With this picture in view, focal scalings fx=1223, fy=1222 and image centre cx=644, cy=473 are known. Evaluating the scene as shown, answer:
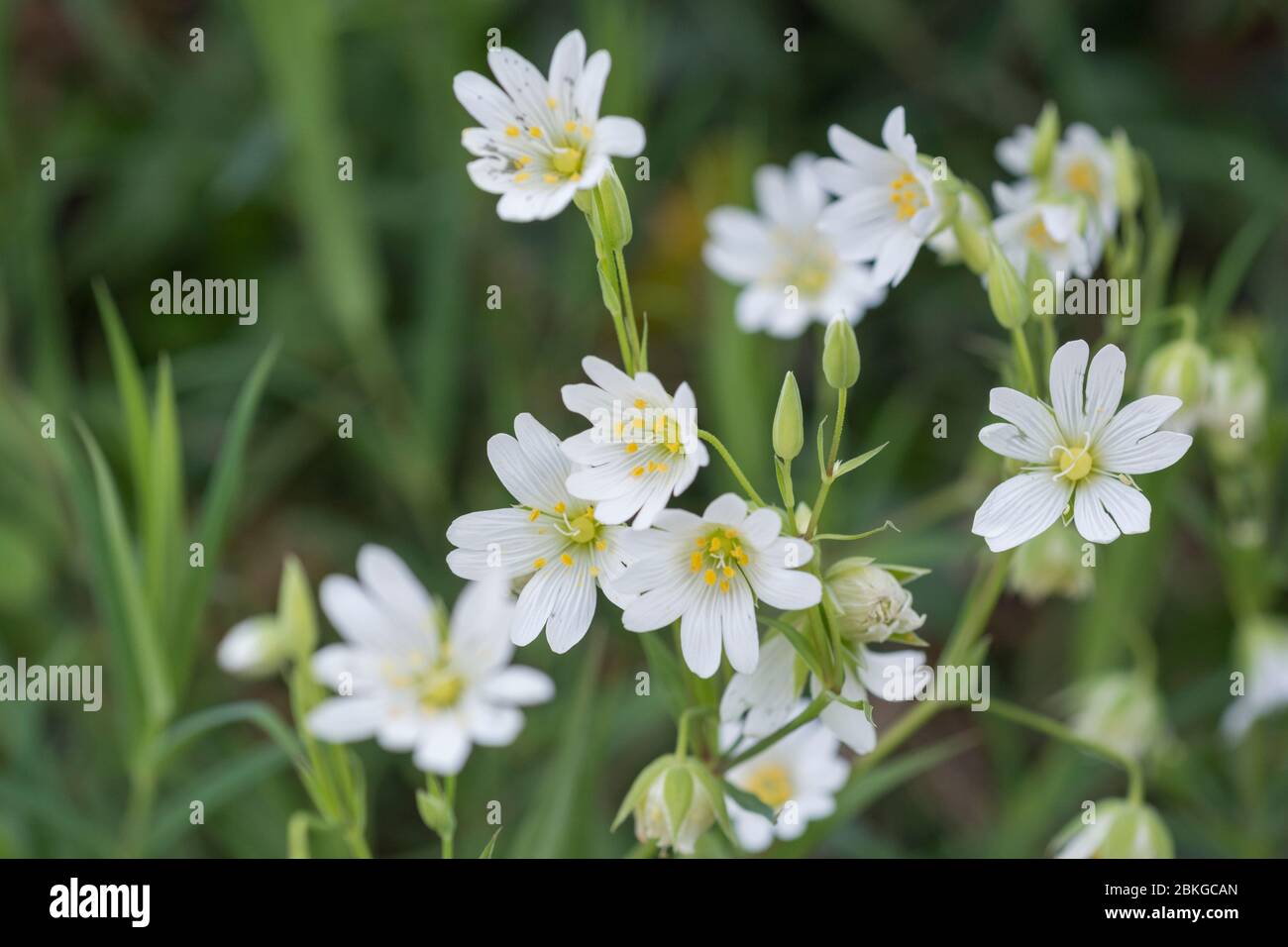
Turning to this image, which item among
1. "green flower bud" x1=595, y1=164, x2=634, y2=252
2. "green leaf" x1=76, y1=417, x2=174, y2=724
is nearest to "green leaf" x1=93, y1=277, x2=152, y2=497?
"green leaf" x1=76, y1=417, x2=174, y2=724

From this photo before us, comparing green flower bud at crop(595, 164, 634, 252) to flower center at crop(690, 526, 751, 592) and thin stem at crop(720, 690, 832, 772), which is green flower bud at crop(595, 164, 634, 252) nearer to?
flower center at crop(690, 526, 751, 592)

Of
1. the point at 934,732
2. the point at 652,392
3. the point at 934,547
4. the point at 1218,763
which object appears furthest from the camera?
the point at 934,732

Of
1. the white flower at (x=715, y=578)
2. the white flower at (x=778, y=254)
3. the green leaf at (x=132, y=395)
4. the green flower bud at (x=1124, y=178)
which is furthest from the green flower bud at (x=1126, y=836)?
the green leaf at (x=132, y=395)

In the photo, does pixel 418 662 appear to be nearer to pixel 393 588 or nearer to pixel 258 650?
pixel 393 588

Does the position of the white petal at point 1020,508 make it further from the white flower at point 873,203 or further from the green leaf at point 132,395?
the green leaf at point 132,395

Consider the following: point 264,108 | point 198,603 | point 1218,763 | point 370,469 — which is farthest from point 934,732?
point 264,108
